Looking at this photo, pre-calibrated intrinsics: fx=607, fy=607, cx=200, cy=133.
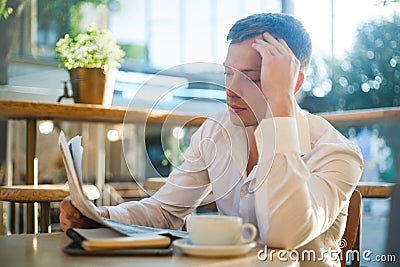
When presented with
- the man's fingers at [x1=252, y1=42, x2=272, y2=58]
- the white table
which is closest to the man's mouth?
the man's fingers at [x1=252, y1=42, x2=272, y2=58]

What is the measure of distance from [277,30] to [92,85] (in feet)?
5.54

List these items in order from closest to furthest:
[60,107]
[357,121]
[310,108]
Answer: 1. [60,107]
2. [357,121]
3. [310,108]

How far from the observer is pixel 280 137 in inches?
47.3

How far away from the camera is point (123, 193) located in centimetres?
517

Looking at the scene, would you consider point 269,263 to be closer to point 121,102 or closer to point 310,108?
point 310,108

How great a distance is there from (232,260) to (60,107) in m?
1.92

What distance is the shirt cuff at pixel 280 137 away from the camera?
47.3 inches

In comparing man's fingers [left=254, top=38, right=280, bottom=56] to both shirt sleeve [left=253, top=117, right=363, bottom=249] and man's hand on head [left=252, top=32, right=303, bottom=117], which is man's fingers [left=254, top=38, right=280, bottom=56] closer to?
man's hand on head [left=252, top=32, right=303, bottom=117]

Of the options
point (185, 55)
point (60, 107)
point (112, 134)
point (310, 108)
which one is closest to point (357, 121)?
point (310, 108)

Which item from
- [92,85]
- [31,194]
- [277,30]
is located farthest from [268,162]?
[92,85]

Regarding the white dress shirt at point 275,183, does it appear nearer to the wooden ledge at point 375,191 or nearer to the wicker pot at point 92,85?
the wooden ledge at point 375,191

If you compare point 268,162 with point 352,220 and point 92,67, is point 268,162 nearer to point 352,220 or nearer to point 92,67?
point 352,220

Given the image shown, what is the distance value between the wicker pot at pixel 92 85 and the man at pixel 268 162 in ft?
4.54

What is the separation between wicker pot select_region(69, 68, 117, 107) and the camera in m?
2.96
